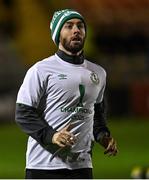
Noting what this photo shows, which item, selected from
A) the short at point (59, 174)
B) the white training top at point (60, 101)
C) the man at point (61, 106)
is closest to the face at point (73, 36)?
the man at point (61, 106)

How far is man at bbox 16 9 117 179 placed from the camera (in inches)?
257

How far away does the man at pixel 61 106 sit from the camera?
6516 mm

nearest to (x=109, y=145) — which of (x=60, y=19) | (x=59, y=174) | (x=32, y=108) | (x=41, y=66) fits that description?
(x=59, y=174)

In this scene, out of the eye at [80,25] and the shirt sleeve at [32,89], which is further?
the eye at [80,25]

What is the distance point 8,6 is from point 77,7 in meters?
2.39

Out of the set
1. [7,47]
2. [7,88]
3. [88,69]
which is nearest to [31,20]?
[7,47]

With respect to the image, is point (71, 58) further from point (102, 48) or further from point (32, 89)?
point (102, 48)

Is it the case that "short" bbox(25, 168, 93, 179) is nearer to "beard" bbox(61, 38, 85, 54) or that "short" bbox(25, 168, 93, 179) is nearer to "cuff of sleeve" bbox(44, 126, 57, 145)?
"cuff of sleeve" bbox(44, 126, 57, 145)

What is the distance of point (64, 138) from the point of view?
6.29m

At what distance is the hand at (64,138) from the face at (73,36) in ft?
2.08

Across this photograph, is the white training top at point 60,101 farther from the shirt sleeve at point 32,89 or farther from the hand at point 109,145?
the hand at point 109,145

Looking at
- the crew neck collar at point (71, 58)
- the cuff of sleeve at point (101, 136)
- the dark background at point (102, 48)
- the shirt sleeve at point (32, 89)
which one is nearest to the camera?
the shirt sleeve at point (32, 89)

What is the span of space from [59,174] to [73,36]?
1.00m

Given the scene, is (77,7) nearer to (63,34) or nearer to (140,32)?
(140,32)
